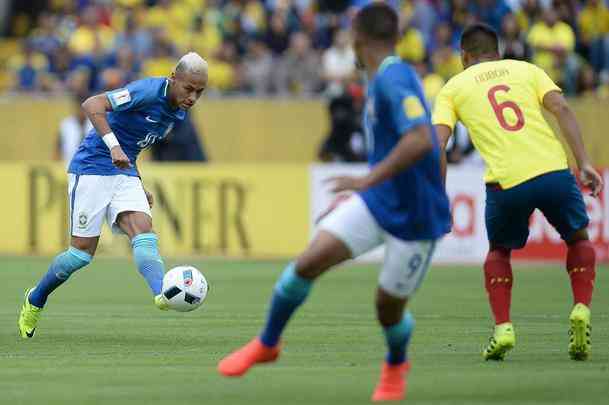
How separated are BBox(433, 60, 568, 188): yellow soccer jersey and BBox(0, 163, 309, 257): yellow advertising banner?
39.6 ft

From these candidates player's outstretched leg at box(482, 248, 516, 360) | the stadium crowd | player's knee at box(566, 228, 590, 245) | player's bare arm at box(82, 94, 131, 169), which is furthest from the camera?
the stadium crowd

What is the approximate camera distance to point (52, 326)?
41.6ft

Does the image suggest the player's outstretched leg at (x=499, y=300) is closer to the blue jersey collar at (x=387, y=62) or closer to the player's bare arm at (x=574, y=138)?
the player's bare arm at (x=574, y=138)

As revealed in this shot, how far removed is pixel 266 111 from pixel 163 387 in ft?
53.8

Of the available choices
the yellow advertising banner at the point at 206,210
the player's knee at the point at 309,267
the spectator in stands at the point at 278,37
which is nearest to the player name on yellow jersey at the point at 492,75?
the player's knee at the point at 309,267

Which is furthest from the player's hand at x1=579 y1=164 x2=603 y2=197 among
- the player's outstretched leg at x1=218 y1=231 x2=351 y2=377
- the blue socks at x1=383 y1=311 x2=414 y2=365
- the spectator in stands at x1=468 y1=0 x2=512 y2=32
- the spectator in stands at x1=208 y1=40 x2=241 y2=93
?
the spectator in stands at x1=208 y1=40 x2=241 y2=93

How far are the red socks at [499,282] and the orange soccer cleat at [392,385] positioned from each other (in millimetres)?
2155

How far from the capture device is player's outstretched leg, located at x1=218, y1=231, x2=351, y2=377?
319 inches

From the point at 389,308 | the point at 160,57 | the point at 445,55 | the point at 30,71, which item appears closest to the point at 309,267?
the point at 389,308

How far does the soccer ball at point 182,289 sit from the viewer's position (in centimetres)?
1138

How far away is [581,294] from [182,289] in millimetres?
2953

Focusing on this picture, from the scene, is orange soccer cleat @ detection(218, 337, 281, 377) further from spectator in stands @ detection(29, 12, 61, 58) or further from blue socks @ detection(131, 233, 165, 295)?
spectator in stands @ detection(29, 12, 61, 58)

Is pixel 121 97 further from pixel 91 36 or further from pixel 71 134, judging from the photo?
pixel 91 36

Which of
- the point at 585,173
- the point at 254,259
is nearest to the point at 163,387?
the point at 585,173
